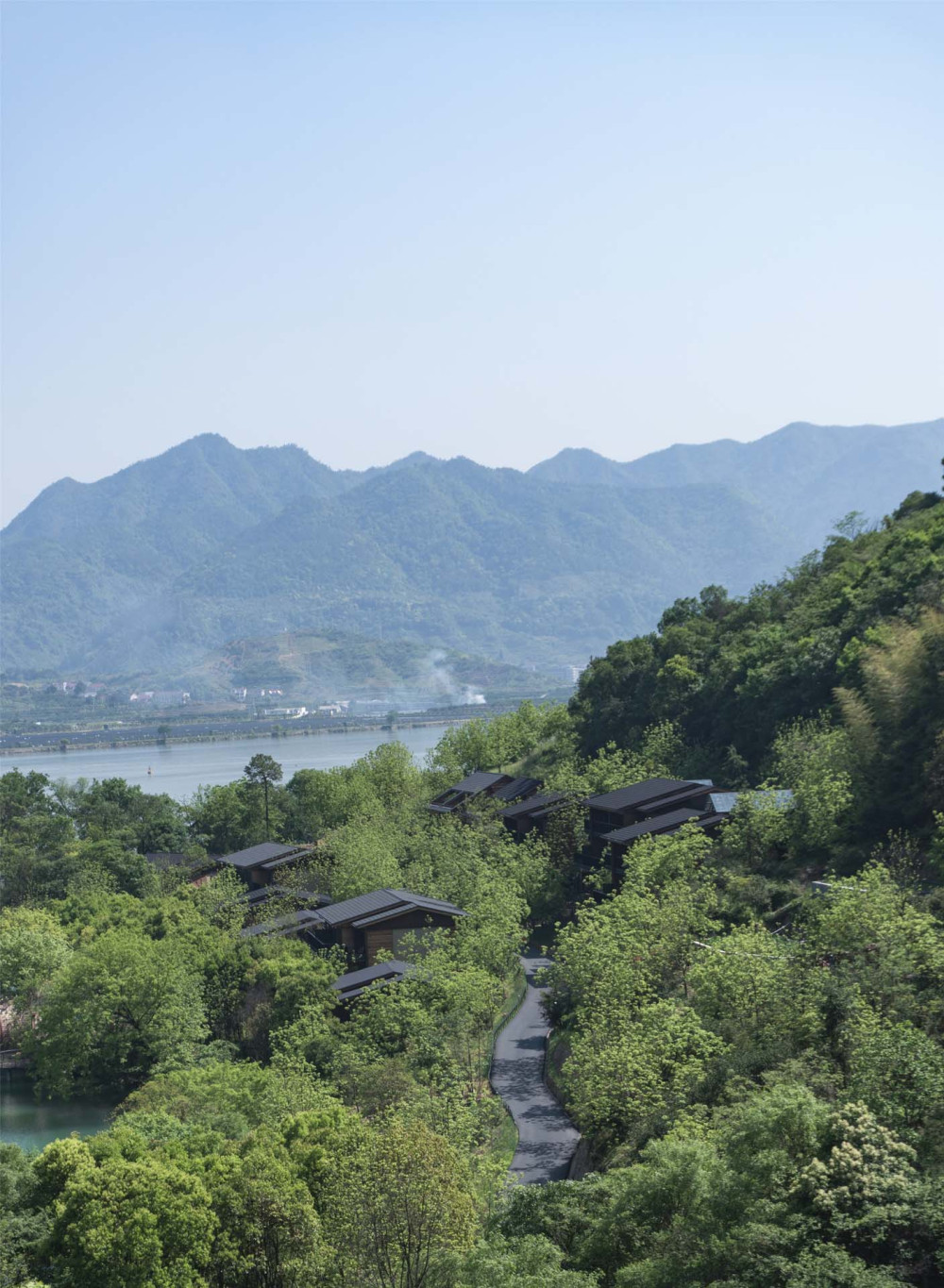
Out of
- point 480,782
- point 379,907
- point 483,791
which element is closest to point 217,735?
point 480,782

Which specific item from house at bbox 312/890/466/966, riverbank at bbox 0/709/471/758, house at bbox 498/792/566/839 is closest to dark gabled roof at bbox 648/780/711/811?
house at bbox 498/792/566/839

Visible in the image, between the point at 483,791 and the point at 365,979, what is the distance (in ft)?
58.2

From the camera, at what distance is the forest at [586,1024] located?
41.7 ft

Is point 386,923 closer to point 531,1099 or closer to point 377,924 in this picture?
point 377,924

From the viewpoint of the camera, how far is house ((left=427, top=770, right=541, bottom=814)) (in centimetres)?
4234

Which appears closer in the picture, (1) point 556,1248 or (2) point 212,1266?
(1) point 556,1248

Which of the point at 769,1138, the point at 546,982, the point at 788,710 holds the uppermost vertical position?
the point at 788,710

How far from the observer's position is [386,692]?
199500 millimetres

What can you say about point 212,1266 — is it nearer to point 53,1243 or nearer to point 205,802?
point 53,1243

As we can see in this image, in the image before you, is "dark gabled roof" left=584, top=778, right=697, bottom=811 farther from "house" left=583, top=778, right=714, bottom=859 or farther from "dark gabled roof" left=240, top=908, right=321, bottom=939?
"dark gabled roof" left=240, top=908, right=321, bottom=939

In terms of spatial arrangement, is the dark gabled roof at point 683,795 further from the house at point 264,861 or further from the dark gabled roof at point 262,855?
the dark gabled roof at point 262,855

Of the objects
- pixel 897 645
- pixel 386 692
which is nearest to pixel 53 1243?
pixel 897 645

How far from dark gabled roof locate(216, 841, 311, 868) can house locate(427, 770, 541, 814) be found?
5024 millimetres

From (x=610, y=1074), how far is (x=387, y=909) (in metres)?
11.3
